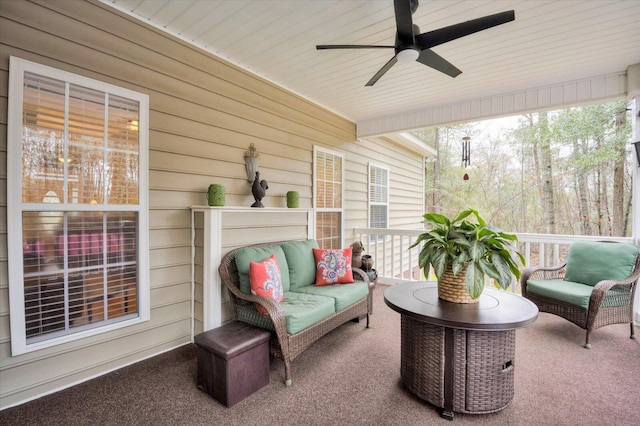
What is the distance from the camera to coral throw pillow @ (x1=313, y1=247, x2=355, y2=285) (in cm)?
324

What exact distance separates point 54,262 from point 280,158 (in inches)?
99.6

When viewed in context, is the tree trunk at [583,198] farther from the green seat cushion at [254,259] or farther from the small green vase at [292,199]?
the green seat cushion at [254,259]

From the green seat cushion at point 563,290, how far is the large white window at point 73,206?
4053 mm

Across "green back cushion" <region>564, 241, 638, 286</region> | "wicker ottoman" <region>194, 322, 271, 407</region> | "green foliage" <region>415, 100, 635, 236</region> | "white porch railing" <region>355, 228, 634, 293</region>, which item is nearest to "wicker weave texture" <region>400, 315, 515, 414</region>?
"white porch railing" <region>355, 228, 634, 293</region>

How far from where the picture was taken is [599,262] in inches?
126

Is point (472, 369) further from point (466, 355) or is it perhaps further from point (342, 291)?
point (342, 291)

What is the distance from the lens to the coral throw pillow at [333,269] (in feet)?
10.6

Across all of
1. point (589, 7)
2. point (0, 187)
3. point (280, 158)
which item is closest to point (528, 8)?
point (589, 7)

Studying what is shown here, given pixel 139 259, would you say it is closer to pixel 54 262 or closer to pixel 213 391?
pixel 54 262

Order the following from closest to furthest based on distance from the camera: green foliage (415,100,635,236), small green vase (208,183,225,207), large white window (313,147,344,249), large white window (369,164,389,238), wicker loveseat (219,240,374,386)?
wicker loveseat (219,240,374,386), small green vase (208,183,225,207), large white window (313,147,344,249), large white window (369,164,389,238), green foliage (415,100,635,236)

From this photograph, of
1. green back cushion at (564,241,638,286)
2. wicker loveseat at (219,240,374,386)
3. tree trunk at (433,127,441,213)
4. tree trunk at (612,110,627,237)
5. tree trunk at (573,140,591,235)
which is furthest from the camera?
tree trunk at (433,127,441,213)

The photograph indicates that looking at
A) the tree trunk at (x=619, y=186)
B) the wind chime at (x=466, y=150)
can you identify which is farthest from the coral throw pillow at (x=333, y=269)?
the tree trunk at (x=619, y=186)

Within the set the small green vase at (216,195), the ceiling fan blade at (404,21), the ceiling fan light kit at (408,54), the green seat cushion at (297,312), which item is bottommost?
the green seat cushion at (297,312)

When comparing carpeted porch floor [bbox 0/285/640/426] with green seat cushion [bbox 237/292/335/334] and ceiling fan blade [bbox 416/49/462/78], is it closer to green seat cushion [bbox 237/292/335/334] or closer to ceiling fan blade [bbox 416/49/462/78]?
green seat cushion [bbox 237/292/335/334]
